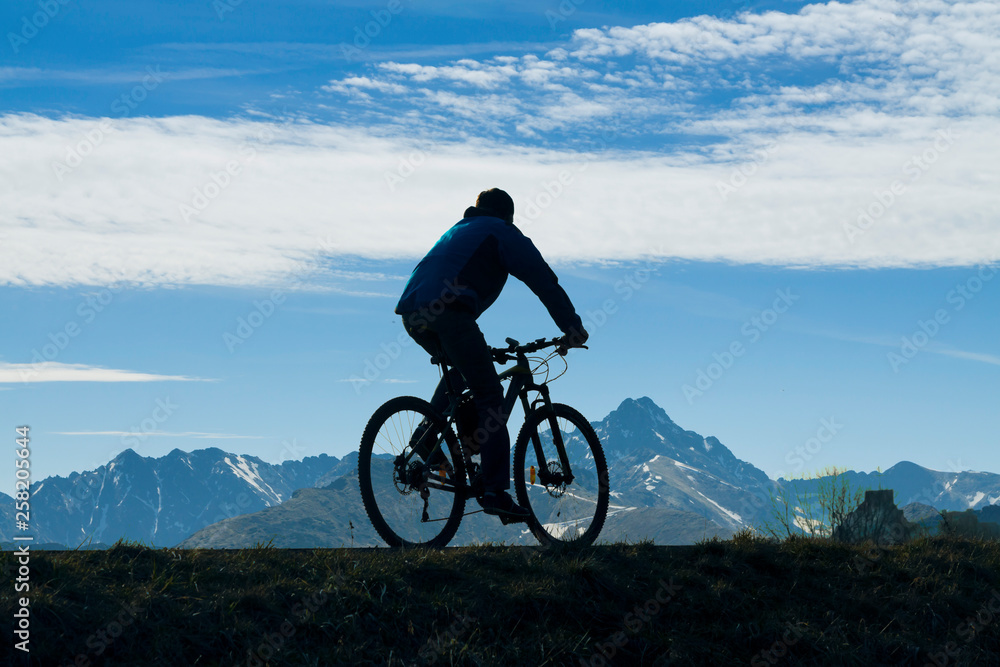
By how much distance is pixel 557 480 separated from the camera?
789 cm

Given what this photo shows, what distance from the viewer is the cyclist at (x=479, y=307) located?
22.8 feet

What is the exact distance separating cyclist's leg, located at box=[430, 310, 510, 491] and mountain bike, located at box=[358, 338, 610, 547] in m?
0.11

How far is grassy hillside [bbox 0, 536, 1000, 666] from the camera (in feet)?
15.1

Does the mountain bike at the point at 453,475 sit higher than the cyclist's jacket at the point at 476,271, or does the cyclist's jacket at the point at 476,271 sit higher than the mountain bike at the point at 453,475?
the cyclist's jacket at the point at 476,271

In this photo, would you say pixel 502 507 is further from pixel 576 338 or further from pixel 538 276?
pixel 538 276

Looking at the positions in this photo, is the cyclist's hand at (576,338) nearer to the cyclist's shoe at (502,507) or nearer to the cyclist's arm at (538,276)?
the cyclist's arm at (538,276)

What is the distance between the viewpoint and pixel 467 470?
24.0ft

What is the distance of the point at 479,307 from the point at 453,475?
137cm

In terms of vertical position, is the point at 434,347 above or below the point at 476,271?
below

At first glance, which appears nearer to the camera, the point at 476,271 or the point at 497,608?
the point at 497,608

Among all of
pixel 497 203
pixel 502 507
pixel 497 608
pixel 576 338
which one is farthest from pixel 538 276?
pixel 497 608

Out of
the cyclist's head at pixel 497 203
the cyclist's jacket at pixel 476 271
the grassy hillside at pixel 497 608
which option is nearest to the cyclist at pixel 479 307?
the cyclist's jacket at pixel 476 271

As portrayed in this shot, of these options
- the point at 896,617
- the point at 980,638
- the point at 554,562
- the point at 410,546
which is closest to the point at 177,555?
the point at 410,546

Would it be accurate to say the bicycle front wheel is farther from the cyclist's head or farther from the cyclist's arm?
the cyclist's head
